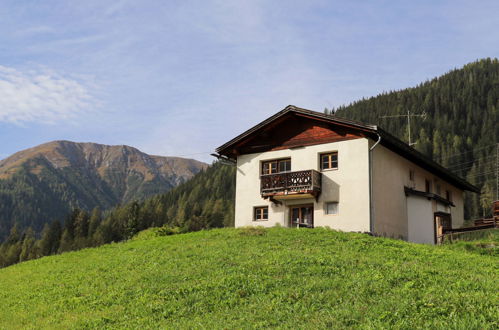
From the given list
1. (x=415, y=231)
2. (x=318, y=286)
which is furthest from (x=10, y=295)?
(x=415, y=231)

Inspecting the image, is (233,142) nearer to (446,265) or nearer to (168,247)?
(168,247)

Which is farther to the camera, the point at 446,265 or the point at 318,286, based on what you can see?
the point at 446,265

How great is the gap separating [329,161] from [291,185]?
9.46 feet

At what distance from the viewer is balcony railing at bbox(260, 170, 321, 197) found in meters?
32.9

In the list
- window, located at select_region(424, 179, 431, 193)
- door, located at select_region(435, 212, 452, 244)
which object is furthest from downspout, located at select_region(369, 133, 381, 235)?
window, located at select_region(424, 179, 431, 193)

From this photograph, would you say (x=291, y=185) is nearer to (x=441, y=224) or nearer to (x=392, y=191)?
(x=392, y=191)

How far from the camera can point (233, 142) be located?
37188 millimetres

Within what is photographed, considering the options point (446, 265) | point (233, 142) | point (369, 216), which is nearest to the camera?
point (446, 265)

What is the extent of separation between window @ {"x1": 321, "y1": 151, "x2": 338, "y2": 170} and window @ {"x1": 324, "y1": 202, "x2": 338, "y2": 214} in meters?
2.28

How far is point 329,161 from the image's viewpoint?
3375 cm

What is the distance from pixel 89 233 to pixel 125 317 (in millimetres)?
139024

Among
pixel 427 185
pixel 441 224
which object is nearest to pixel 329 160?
pixel 441 224

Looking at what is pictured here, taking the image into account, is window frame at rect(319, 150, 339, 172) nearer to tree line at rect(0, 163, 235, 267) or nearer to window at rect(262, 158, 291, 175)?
window at rect(262, 158, 291, 175)

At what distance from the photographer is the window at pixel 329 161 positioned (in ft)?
110
